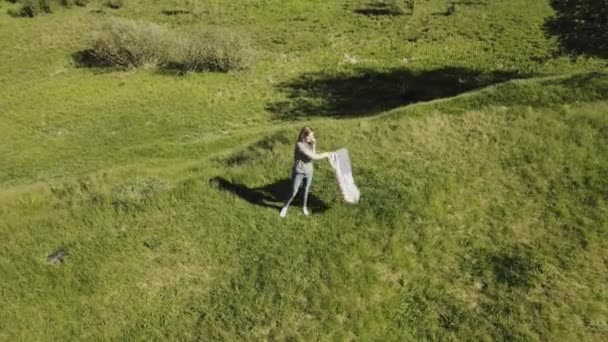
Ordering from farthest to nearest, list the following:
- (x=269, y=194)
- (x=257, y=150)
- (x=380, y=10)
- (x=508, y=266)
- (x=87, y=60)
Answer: (x=380, y=10) < (x=87, y=60) < (x=257, y=150) < (x=269, y=194) < (x=508, y=266)

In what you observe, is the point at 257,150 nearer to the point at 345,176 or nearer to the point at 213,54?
the point at 345,176

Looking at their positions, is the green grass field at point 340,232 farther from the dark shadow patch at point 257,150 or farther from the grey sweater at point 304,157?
the grey sweater at point 304,157

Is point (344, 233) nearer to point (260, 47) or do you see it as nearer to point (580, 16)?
point (580, 16)

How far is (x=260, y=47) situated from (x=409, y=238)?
29.8 meters

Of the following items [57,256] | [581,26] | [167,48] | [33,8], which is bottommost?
[33,8]

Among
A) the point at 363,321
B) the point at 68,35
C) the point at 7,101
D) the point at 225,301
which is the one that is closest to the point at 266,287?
the point at 225,301

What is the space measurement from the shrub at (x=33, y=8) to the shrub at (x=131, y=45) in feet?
62.2

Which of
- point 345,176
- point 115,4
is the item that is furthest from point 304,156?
point 115,4

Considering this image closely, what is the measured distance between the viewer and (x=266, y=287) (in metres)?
14.6

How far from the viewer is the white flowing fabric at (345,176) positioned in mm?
16344

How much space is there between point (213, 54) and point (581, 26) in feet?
73.9

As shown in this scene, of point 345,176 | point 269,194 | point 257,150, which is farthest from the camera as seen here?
point 257,150

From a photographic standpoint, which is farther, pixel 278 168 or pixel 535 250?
pixel 278 168

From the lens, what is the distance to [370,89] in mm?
32625
